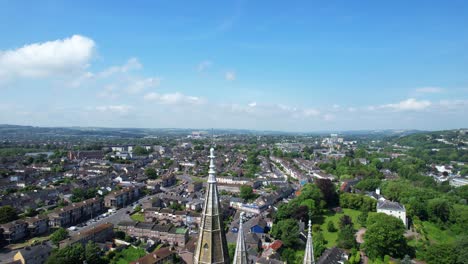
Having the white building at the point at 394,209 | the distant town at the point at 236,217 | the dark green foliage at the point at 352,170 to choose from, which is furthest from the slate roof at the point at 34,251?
the dark green foliage at the point at 352,170

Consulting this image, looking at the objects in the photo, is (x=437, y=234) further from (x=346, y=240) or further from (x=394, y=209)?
(x=346, y=240)

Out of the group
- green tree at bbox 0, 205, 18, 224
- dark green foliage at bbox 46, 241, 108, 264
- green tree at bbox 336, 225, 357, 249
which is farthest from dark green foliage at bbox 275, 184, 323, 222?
green tree at bbox 0, 205, 18, 224

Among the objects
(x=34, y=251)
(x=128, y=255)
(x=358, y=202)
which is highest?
(x=358, y=202)

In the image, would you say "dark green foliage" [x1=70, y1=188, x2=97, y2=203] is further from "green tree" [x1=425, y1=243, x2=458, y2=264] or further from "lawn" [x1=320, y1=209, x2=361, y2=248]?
"green tree" [x1=425, y1=243, x2=458, y2=264]

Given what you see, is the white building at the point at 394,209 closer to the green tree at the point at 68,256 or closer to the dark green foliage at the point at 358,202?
the dark green foliage at the point at 358,202

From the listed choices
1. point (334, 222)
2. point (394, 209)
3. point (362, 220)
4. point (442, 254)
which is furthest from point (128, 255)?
point (394, 209)
